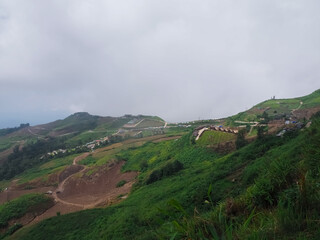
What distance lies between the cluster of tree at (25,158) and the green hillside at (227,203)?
5397cm

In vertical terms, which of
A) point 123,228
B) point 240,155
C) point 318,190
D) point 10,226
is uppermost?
point 318,190

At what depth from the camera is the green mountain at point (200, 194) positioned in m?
3.59

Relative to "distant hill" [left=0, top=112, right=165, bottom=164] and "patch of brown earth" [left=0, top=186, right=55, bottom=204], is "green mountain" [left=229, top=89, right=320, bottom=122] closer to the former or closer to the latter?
"distant hill" [left=0, top=112, right=165, bottom=164]

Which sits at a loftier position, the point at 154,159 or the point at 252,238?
the point at 252,238

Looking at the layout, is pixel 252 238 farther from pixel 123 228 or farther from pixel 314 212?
pixel 123 228

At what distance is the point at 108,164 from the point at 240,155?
37397mm

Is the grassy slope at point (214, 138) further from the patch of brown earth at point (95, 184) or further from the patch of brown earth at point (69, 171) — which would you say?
the patch of brown earth at point (69, 171)

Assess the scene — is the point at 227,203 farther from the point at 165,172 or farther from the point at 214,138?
the point at 214,138

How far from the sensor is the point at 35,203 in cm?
3431

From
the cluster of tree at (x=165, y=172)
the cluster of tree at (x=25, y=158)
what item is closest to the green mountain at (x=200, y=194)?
the cluster of tree at (x=165, y=172)

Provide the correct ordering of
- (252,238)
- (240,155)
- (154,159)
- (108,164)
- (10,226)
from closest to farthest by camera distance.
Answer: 1. (252,238)
2. (240,155)
3. (10,226)
4. (154,159)
5. (108,164)

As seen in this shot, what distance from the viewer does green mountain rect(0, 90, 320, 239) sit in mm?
3586

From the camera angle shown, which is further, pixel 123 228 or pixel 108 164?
pixel 108 164

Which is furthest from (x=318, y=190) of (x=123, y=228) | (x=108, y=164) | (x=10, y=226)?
(x=108, y=164)
